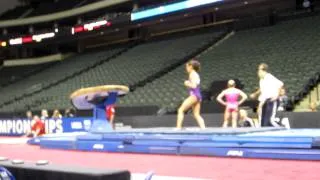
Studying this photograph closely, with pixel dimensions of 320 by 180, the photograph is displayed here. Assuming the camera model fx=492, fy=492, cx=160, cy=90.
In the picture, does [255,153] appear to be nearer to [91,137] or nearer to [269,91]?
[269,91]

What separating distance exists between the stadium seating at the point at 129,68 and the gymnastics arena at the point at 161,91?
12 cm

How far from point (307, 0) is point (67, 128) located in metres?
13.0

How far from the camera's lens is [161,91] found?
20.6m

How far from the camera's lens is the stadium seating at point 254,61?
1758 centimetres

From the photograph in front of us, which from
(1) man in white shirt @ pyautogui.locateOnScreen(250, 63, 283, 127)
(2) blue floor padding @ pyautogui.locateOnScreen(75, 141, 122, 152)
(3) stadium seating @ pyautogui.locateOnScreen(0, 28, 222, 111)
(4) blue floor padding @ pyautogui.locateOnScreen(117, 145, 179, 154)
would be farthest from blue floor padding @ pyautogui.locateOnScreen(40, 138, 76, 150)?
(3) stadium seating @ pyautogui.locateOnScreen(0, 28, 222, 111)

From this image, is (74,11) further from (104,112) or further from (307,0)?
(104,112)

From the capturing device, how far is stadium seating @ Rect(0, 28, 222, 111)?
24812 millimetres

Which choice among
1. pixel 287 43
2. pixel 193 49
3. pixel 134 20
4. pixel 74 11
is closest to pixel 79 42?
pixel 74 11

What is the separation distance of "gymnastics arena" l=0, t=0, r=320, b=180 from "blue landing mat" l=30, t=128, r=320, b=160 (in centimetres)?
2

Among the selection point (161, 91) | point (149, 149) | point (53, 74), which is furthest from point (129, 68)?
point (149, 149)

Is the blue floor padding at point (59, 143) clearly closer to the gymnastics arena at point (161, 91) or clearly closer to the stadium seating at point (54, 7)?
the gymnastics arena at point (161, 91)

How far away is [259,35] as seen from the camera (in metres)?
23.3

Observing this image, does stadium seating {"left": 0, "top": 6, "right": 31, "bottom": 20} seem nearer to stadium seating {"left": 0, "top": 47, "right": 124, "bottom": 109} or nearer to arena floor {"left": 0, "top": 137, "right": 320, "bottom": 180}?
stadium seating {"left": 0, "top": 47, "right": 124, "bottom": 109}

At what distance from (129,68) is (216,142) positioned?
58.2 feet
